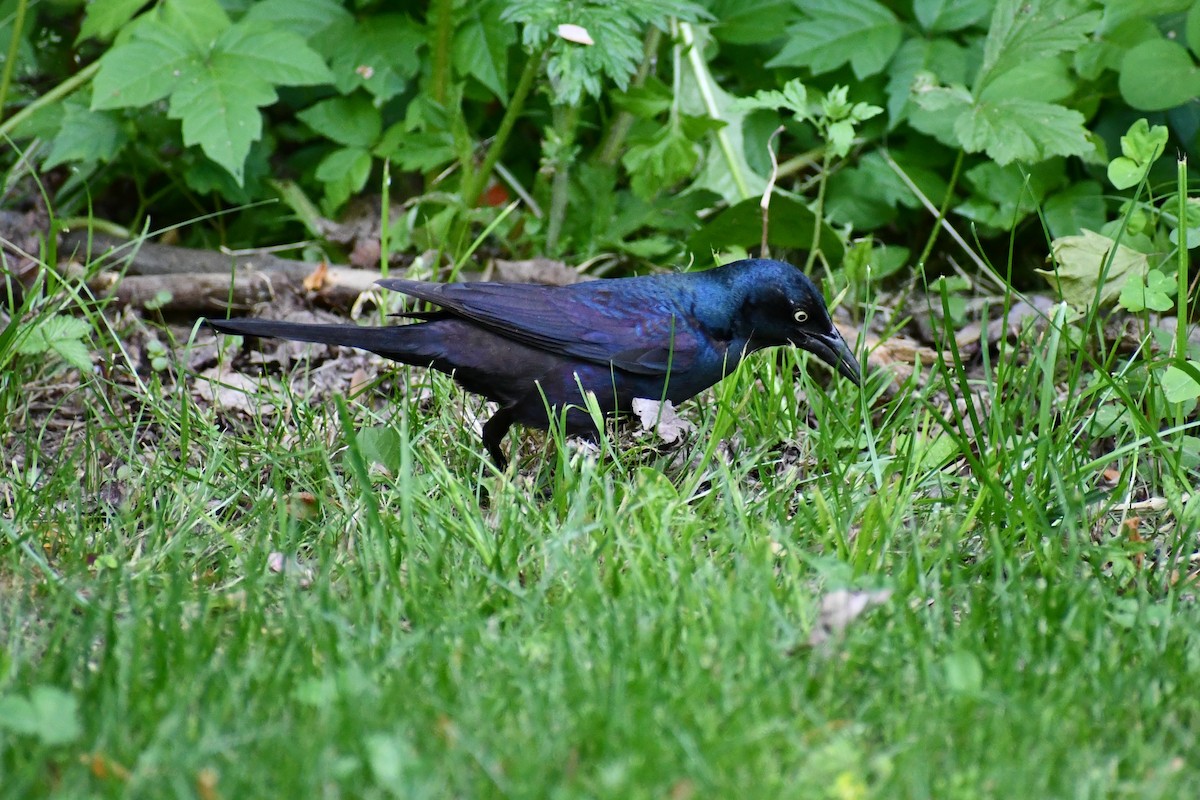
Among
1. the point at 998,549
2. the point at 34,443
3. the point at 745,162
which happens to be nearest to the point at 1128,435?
the point at 998,549

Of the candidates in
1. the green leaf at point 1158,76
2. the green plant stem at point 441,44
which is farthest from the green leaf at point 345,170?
the green leaf at point 1158,76

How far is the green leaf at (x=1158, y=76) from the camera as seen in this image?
4.49 meters

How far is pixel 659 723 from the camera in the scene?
86.2 inches

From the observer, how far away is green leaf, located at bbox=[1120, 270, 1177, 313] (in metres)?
3.76

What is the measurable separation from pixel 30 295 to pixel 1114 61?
11.7 ft

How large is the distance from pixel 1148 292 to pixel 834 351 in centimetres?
85

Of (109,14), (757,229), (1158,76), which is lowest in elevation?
(757,229)

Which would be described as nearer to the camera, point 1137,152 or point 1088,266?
point 1137,152

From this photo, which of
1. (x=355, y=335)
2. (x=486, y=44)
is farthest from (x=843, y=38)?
(x=355, y=335)

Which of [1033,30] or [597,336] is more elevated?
[1033,30]

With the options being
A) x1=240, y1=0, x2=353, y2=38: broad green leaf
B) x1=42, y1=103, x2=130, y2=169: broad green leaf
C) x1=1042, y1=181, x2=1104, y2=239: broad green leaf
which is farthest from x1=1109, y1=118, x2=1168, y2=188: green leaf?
x1=42, y1=103, x2=130, y2=169: broad green leaf

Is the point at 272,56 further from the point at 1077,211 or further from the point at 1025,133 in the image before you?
the point at 1077,211

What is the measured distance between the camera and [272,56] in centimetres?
473

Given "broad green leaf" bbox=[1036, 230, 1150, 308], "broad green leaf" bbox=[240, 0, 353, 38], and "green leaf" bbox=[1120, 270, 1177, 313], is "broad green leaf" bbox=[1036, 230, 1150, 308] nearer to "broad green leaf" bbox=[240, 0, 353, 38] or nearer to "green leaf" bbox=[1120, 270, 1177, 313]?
"green leaf" bbox=[1120, 270, 1177, 313]
